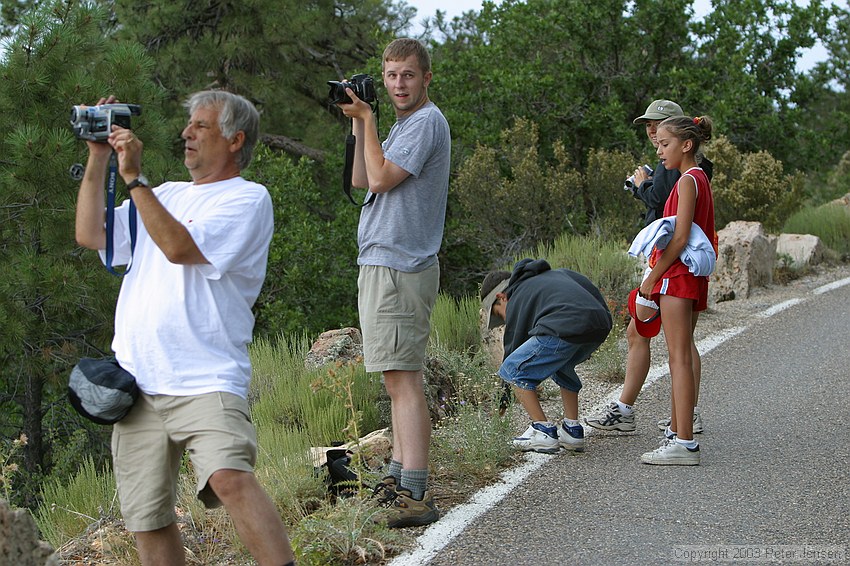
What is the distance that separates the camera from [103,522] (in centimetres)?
526

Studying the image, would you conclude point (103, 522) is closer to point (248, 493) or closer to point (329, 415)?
point (329, 415)

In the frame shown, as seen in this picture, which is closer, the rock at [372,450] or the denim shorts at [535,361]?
the rock at [372,450]

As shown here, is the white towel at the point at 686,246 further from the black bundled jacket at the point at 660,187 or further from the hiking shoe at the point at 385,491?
the hiking shoe at the point at 385,491

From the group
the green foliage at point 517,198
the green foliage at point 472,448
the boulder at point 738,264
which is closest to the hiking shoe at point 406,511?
the green foliage at point 472,448

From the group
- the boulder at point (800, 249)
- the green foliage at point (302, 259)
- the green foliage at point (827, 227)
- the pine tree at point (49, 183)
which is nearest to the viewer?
the pine tree at point (49, 183)

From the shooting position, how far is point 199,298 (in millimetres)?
3439

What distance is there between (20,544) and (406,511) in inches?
71.5

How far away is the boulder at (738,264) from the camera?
1177cm

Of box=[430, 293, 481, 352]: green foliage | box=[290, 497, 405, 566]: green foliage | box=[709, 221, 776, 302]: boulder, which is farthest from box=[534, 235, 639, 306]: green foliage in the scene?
box=[290, 497, 405, 566]: green foliage

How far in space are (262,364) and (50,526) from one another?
272 cm

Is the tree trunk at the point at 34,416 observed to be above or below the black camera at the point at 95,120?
below

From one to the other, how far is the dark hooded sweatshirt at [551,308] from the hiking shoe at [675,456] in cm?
70

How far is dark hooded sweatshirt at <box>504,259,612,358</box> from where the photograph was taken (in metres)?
5.88

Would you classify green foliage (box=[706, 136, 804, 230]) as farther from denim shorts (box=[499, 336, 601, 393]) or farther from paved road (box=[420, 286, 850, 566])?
denim shorts (box=[499, 336, 601, 393])
